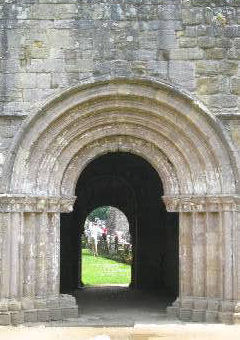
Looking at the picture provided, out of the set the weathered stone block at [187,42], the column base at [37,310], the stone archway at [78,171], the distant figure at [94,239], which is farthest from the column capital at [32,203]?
the distant figure at [94,239]

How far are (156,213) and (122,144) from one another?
4.66 meters

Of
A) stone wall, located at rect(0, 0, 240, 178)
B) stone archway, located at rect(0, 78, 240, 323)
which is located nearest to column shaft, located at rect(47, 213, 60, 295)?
stone archway, located at rect(0, 78, 240, 323)

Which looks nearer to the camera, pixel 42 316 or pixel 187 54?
pixel 42 316

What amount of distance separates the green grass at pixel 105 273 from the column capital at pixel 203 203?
6373mm

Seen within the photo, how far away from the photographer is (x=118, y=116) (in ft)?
29.4

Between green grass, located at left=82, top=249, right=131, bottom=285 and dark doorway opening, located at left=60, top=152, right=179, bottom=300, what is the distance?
4.86ft

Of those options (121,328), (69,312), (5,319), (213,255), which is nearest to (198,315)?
(213,255)

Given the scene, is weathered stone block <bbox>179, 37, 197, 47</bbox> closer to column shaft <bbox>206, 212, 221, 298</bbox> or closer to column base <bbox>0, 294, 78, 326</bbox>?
column shaft <bbox>206, 212, 221, 298</bbox>

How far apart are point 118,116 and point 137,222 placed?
17.1 ft

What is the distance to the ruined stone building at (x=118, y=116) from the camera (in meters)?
8.55

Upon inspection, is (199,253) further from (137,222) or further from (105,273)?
(105,273)

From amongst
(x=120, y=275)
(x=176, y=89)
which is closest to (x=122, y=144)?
(x=176, y=89)

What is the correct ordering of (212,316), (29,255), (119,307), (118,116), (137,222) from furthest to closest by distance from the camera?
1. (137,222)
2. (119,307)
3. (118,116)
4. (29,255)
5. (212,316)

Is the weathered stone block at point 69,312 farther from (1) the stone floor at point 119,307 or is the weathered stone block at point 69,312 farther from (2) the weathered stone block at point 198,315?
(2) the weathered stone block at point 198,315
